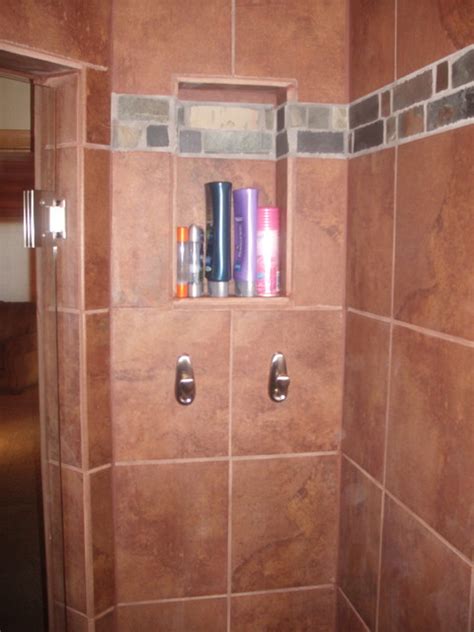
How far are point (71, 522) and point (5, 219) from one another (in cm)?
60

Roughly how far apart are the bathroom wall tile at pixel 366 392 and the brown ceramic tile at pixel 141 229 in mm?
394

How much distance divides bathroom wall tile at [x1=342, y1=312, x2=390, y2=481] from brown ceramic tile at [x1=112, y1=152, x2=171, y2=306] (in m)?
0.39

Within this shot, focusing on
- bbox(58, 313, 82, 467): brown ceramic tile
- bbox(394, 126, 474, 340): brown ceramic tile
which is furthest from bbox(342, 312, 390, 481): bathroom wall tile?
Answer: bbox(58, 313, 82, 467): brown ceramic tile

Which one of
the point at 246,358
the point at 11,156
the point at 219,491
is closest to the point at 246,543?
the point at 219,491

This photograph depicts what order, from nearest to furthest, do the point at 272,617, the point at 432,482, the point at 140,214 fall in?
the point at 432,482, the point at 140,214, the point at 272,617

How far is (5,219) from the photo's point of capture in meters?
1.03

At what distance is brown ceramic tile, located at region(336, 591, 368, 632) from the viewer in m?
1.18

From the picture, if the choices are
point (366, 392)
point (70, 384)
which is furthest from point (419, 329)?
point (70, 384)

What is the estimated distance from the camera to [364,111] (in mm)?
1111

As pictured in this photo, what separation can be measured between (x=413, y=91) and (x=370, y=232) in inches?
10.3

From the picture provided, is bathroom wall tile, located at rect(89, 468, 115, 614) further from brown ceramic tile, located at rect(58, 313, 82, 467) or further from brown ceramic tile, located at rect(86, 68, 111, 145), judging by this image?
brown ceramic tile, located at rect(86, 68, 111, 145)

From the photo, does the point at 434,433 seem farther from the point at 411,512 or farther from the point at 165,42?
the point at 165,42

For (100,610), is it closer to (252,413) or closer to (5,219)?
(252,413)

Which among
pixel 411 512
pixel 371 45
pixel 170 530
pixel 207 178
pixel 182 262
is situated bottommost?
pixel 170 530
